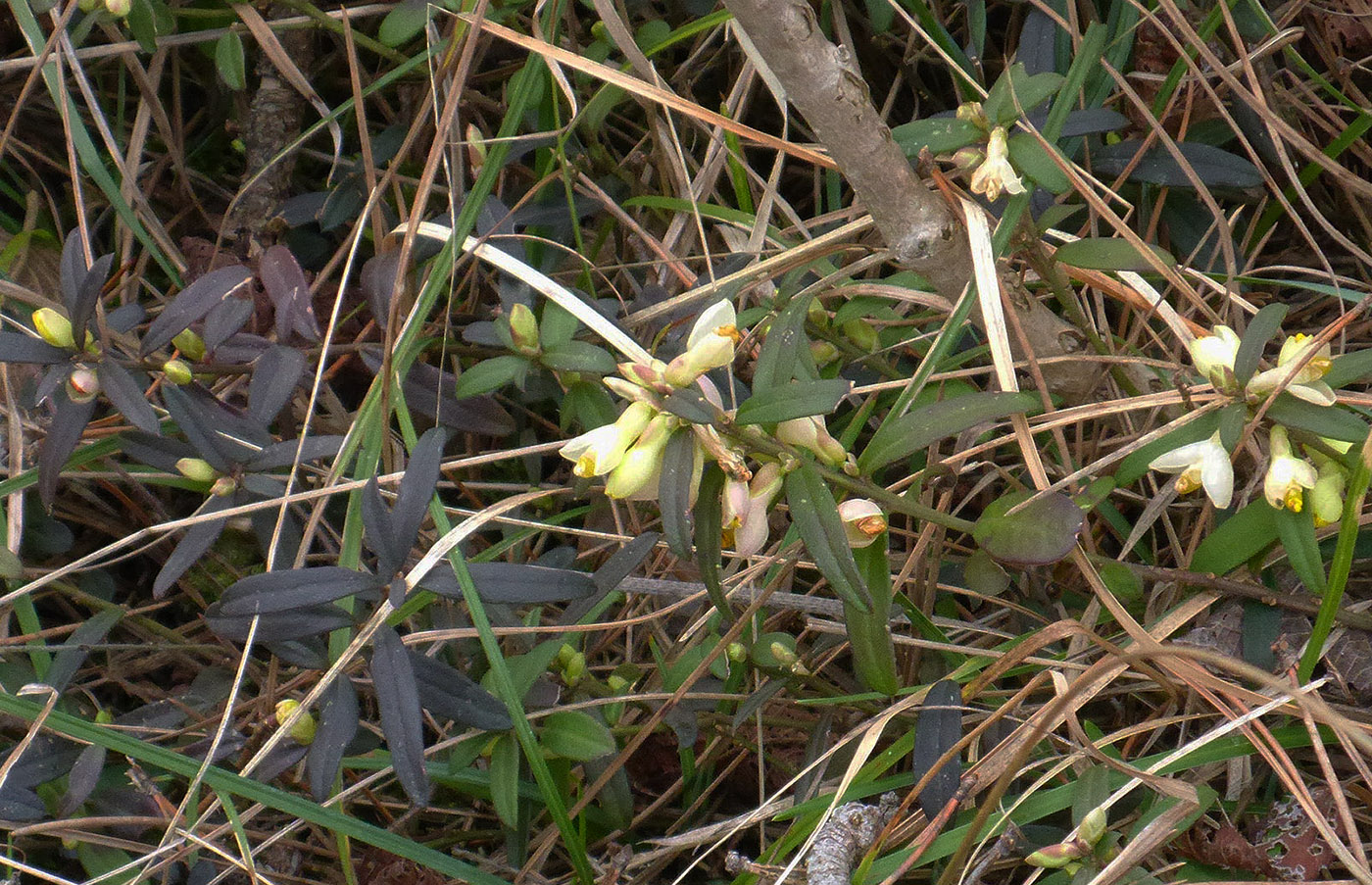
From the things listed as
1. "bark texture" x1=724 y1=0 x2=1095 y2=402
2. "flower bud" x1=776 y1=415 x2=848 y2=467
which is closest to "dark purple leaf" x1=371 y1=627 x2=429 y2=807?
"flower bud" x1=776 y1=415 x2=848 y2=467

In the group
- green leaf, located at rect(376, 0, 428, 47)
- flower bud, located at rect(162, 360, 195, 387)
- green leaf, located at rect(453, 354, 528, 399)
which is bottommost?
green leaf, located at rect(453, 354, 528, 399)

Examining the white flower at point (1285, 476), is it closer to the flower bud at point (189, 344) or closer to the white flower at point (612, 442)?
the white flower at point (612, 442)

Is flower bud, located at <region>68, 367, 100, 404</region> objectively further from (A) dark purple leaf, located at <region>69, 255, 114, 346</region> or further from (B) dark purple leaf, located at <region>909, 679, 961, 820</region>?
(B) dark purple leaf, located at <region>909, 679, 961, 820</region>

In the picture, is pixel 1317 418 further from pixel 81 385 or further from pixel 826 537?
pixel 81 385

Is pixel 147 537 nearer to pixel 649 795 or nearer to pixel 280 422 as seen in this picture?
pixel 280 422

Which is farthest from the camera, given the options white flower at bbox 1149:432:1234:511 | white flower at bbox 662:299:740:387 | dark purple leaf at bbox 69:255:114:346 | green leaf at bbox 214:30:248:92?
green leaf at bbox 214:30:248:92

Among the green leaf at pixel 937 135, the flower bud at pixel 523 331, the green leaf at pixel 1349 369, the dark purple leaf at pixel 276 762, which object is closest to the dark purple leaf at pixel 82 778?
the dark purple leaf at pixel 276 762
